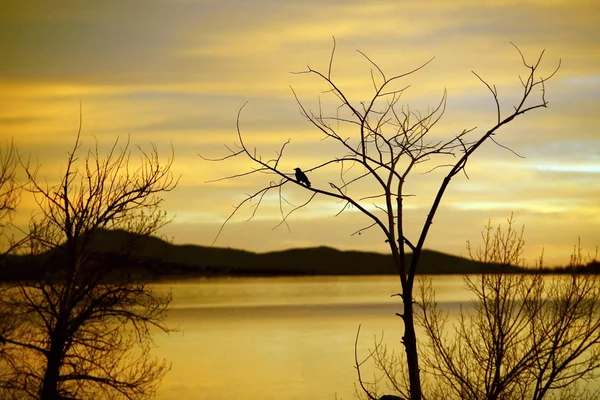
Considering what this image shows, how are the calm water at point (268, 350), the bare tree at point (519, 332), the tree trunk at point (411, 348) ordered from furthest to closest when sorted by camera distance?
the calm water at point (268, 350) < the bare tree at point (519, 332) < the tree trunk at point (411, 348)

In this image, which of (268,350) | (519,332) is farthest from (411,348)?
(268,350)

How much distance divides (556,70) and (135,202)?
1192 cm

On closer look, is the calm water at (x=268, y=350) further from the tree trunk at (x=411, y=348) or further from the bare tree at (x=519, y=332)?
the tree trunk at (x=411, y=348)

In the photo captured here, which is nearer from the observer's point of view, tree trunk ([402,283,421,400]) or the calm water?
tree trunk ([402,283,421,400])

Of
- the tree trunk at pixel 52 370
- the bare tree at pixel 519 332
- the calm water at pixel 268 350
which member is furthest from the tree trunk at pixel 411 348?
the calm water at pixel 268 350

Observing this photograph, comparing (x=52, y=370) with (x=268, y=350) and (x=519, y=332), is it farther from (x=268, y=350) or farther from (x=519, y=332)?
(x=268, y=350)

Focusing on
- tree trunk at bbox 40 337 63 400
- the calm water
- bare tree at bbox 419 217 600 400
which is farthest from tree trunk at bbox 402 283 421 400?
the calm water

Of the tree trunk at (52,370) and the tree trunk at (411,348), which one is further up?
the tree trunk at (411,348)

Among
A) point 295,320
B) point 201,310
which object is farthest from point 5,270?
point 201,310

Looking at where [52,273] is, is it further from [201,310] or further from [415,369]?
[201,310]

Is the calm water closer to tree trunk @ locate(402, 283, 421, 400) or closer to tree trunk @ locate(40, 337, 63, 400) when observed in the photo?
tree trunk @ locate(40, 337, 63, 400)

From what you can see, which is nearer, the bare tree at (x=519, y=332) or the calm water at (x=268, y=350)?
the bare tree at (x=519, y=332)

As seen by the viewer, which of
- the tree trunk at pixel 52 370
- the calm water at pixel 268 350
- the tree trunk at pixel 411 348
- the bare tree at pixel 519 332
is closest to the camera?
the tree trunk at pixel 411 348

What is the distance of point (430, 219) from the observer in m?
7.59
